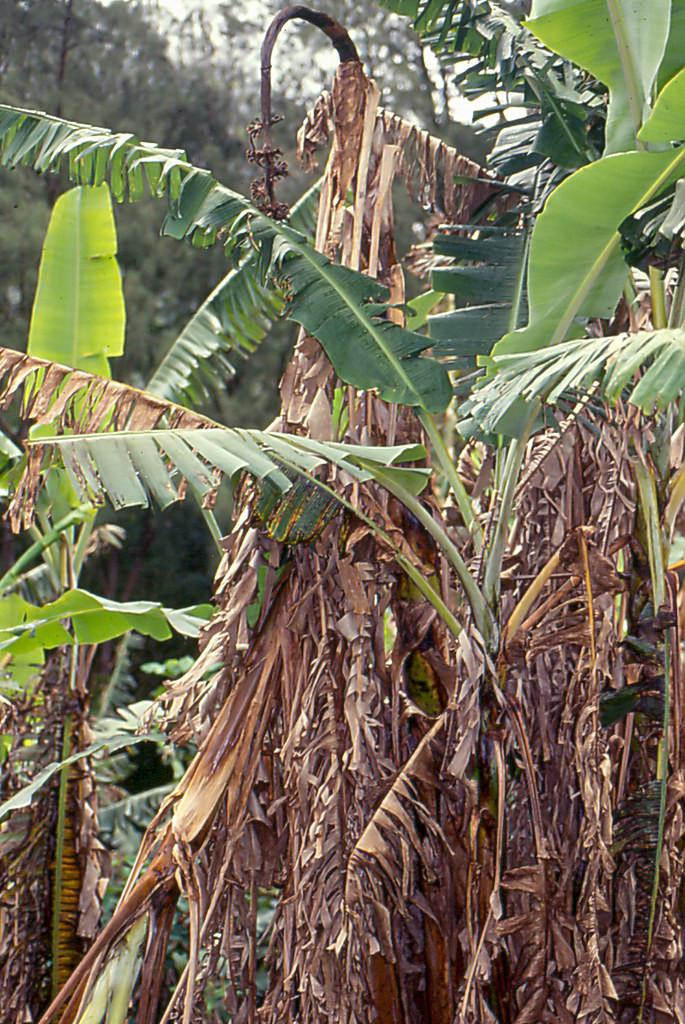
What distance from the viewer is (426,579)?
2463 millimetres

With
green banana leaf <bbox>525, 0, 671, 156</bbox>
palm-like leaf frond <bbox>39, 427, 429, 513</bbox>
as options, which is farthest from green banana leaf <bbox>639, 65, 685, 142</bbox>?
palm-like leaf frond <bbox>39, 427, 429, 513</bbox>

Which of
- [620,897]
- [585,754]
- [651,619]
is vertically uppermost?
[651,619]

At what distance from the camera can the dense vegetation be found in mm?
2035

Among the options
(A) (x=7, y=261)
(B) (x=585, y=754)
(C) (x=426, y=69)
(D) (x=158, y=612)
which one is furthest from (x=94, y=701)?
(C) (x=426, y=69)

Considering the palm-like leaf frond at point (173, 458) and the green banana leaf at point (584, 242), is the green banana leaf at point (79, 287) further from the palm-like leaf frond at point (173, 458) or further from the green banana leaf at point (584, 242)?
the green banana leaf at point (584, 242)

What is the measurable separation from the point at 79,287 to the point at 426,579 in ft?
5.21

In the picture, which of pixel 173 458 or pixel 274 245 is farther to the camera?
pixel 274 245

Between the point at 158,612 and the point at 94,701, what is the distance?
393 cm

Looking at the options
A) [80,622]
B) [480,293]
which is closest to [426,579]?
[480,293]

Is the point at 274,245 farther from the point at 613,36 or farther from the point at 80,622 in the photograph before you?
the point at 80,622

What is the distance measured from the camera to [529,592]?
7.59 feet

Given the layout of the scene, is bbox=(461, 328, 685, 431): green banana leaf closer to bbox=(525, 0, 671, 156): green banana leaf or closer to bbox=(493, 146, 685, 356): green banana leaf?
bbox=(493, 146, 685, 356): green banana leaf

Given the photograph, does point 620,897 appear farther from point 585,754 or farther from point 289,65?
point 289,65

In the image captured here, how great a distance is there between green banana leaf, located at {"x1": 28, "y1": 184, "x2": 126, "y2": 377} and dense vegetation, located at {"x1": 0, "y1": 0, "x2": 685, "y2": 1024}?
0.50 m
